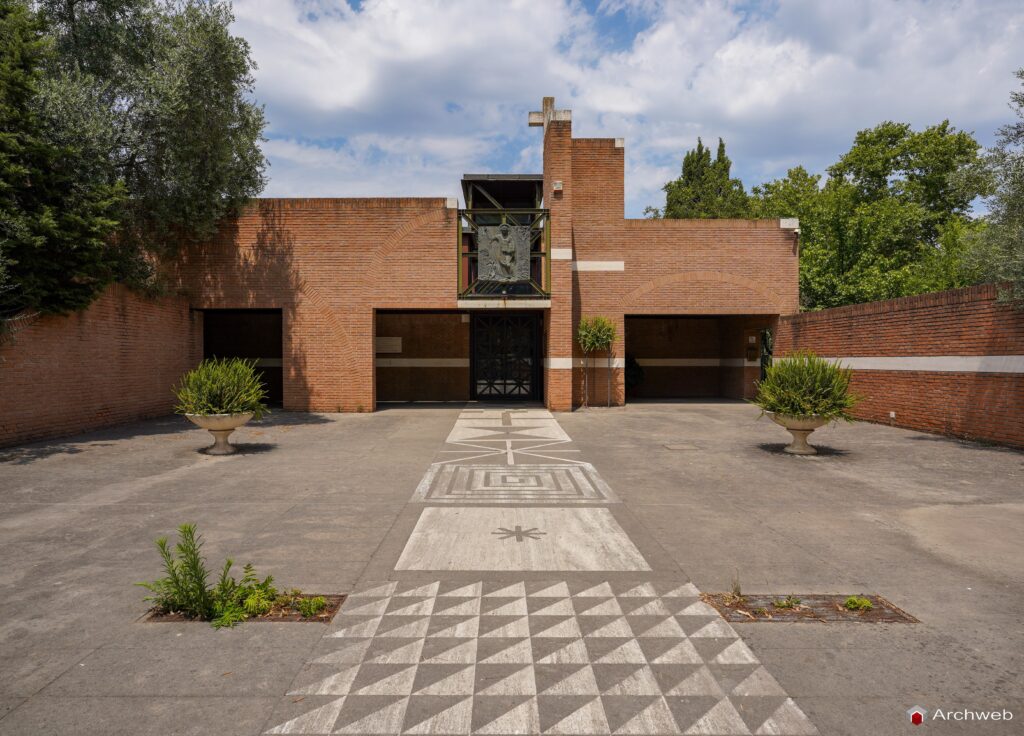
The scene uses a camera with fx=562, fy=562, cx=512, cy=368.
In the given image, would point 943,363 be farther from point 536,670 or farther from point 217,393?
point 217,393

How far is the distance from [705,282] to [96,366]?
19.1 metres

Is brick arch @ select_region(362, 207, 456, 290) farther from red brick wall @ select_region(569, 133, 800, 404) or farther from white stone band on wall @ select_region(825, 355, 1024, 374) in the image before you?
white stone band on wall @ select_region(825, 355, 1024, 374)

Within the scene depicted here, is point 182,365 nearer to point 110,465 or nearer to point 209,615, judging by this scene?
point 110,465

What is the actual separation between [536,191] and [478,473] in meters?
17.2

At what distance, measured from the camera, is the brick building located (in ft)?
61.7

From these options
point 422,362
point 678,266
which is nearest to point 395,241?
point 422,362

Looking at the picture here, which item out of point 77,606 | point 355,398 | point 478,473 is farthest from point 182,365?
point 77,606

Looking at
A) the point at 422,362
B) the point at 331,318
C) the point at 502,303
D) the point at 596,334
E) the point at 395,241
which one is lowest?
the point at 422,362

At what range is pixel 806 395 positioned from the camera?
34.6 feet

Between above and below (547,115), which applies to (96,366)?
below

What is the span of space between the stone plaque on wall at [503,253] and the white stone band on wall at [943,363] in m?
9.86

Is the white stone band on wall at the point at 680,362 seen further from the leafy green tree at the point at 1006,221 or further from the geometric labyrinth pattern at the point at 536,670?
the geometric labyrinth pattern at the point at 536,670

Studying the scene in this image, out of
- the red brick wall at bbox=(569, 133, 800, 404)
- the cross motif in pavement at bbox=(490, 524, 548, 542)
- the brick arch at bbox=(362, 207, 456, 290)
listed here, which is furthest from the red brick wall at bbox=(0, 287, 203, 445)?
the red brick wall at bbox=(569, 133, 800, 404)

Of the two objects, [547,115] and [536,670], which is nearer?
[536,670]
